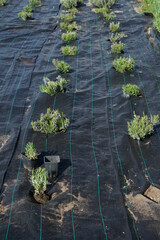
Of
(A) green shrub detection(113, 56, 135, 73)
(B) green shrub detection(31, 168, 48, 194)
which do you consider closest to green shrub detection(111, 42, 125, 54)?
(A) green shrub detection(113, 56, 135, 73)

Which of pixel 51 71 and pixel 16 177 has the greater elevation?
pixel 51 71

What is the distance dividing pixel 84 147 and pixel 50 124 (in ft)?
2.51

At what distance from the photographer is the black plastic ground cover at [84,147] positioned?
3.28 metres

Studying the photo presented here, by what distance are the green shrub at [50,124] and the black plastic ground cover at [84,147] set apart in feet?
0.41

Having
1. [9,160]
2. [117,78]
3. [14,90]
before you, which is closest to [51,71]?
[14,90]

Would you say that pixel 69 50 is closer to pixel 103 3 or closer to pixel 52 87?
pixel 52 87

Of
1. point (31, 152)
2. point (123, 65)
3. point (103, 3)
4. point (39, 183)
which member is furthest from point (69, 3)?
point (39, 183)

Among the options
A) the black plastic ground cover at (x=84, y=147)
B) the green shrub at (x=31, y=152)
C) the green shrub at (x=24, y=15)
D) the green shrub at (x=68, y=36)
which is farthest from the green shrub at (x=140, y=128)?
the green shrub at (x=24, y=15)

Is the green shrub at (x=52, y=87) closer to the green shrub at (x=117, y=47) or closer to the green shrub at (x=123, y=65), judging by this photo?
A: the green shrub at (x=123, y=65)

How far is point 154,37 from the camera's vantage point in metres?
8.66

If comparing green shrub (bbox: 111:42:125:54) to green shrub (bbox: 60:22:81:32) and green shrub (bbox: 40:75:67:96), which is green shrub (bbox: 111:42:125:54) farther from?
green shrub (bbox: 40:75:67:96)

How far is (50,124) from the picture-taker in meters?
4.64

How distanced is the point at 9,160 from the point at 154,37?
6.80 metres

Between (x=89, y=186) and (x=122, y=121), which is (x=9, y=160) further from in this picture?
(x=122, y=121)
